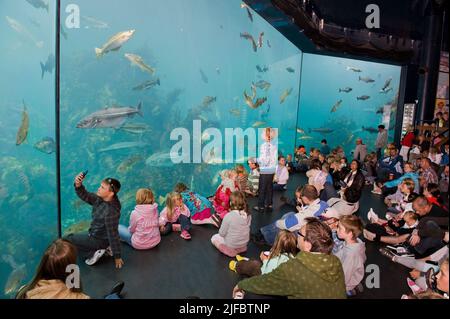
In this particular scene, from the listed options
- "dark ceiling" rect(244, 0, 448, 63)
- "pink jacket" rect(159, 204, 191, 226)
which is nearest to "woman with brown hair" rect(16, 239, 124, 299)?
"pink jacket" rect(159, 204, 191, 226)

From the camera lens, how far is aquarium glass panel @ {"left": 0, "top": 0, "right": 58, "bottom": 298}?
3.79 m

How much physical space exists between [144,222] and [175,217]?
0.84m

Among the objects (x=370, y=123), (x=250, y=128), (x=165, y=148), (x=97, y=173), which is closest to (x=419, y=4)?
(x=370, y=123)

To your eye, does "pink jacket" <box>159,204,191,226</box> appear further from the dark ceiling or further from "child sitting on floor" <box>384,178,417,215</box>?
the dark ceiling

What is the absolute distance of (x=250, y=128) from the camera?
30.3 feet

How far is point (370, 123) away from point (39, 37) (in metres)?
14.4

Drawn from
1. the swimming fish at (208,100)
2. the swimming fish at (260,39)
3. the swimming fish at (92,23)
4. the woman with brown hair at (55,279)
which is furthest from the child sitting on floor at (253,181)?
the woman with brown hair at (55,279)

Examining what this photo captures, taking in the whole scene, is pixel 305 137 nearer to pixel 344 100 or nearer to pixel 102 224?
pixel 344 100

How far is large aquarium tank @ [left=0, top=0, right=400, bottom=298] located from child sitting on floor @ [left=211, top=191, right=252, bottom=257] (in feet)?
8.10

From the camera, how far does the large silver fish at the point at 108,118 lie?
512 centimetres

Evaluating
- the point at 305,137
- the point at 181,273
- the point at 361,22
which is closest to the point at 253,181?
the point at 181,273

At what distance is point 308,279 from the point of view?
213 centimetres

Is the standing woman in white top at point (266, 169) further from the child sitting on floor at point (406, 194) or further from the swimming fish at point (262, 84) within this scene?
the swimming fish at point (262, 84)
